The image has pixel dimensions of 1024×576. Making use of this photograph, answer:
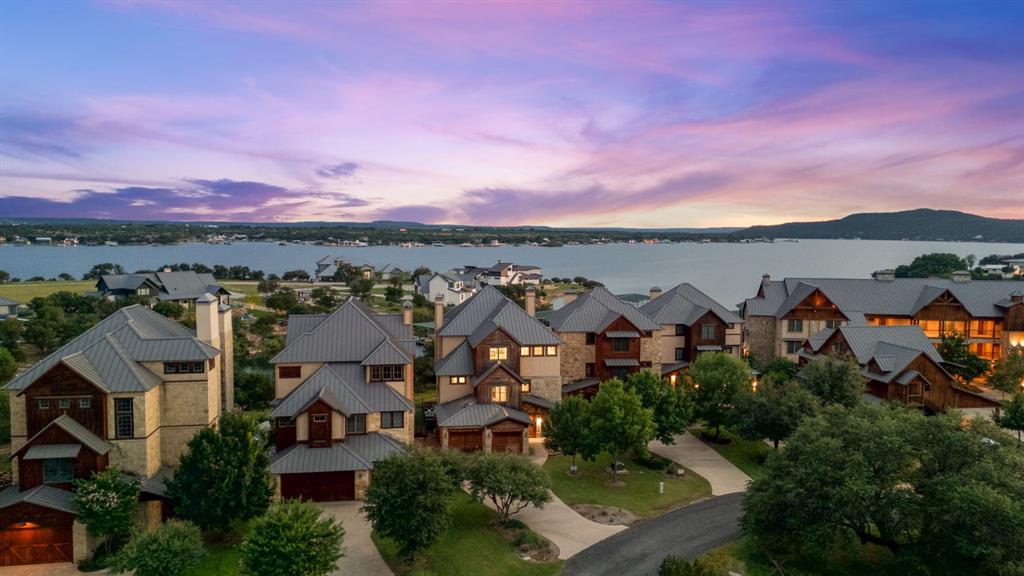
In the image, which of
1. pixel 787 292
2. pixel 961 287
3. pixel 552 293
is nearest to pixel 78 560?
pixel 787 292

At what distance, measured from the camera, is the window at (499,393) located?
4559 centimetres

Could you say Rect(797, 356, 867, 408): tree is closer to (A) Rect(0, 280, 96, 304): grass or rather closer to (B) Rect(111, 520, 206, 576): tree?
(B) Rect(111, 520, 206, 576): tree

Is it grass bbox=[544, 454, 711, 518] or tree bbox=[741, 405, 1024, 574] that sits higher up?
tree bbox=[741, 405, 1024, 574]

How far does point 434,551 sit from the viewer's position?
30250mm

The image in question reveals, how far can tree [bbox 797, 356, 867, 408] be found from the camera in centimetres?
4484

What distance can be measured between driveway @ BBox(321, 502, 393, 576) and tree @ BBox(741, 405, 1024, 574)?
1811 cm

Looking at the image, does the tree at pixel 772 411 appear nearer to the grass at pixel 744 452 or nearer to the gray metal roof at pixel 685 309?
the grass at pixel 744 452

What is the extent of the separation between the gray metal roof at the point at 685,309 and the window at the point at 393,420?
30742 millimetres

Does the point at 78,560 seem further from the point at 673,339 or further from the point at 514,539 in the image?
the point at 673,339

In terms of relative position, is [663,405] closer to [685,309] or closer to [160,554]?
[685,309]

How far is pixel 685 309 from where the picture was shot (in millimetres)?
63375

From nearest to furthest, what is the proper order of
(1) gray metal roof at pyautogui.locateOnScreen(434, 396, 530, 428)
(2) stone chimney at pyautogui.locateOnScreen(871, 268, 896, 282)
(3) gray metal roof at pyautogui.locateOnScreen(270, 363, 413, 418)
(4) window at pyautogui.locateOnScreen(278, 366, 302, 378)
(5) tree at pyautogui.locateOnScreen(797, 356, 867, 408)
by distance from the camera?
(3) gray metal roof at pyautogui.locateOnScreen(270, 363, 413, 418) → (4) window at pyautogui.locateOnScreen(278, 366, 302, 378) → (1) gray metal roof at pyautogui.locateOnScreen(434, 396, 530, 428) → (5) tree at pyautogui.locateOnScreen(797, 356, 867, 408) → (2) stone chimney at pyautogui.locateOnScreen(871, 268, 896, 282)

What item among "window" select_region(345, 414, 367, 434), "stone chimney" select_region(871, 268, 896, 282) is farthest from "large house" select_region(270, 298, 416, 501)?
"stone chimney" select_region(871, 268, 896, 282)

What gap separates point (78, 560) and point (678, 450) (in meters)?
37.3
